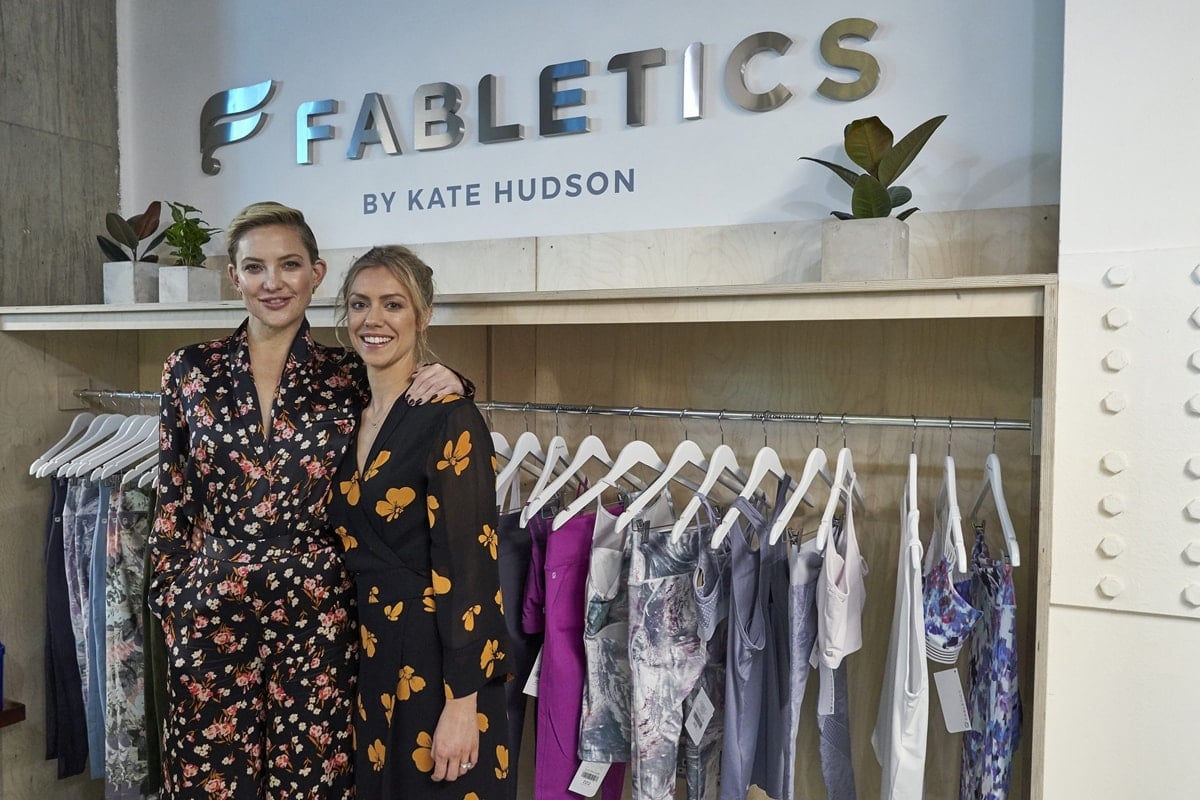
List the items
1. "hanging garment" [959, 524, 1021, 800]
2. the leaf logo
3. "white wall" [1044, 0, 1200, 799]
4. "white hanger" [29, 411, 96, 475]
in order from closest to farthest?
"white wall" [1044, 0, 1200, 799] < "hanging garment" [959, 524, 1021, 800] < "white hanger" [29, 411, 96, 475] < the leaf logo

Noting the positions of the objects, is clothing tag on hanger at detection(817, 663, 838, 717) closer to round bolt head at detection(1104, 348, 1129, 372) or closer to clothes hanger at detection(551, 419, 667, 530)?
clothes hanger at detection(551, 419, 667, 530)

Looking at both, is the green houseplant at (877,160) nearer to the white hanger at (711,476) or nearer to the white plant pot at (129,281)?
the white hanger at (711,476)

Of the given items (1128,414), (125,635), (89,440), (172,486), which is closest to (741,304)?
(1128,414)

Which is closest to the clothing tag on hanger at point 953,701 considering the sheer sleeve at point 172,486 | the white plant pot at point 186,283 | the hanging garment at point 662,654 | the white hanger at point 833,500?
the white hanger at point 833,500

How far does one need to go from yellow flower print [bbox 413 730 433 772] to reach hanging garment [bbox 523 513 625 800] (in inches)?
11.3

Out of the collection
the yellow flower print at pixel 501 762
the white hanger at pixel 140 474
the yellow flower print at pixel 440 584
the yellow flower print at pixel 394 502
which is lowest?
the yellow flower print at pixel 501 762

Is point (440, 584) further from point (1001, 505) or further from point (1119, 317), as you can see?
point (1119, 317)

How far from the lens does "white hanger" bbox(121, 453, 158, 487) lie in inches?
94.0

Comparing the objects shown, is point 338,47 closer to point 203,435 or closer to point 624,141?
point 624,141

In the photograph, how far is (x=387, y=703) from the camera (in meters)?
1.75

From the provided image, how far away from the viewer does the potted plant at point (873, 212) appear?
1739 mm

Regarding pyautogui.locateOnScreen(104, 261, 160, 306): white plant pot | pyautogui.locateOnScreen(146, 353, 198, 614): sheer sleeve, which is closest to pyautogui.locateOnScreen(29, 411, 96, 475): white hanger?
pyautogui.locateOnScreen(104, 261, 160, 306): white plant pot

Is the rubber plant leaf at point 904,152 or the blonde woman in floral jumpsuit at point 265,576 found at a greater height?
the rubber plant leaf at point 904,152

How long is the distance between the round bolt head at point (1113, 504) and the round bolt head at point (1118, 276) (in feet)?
1.11
